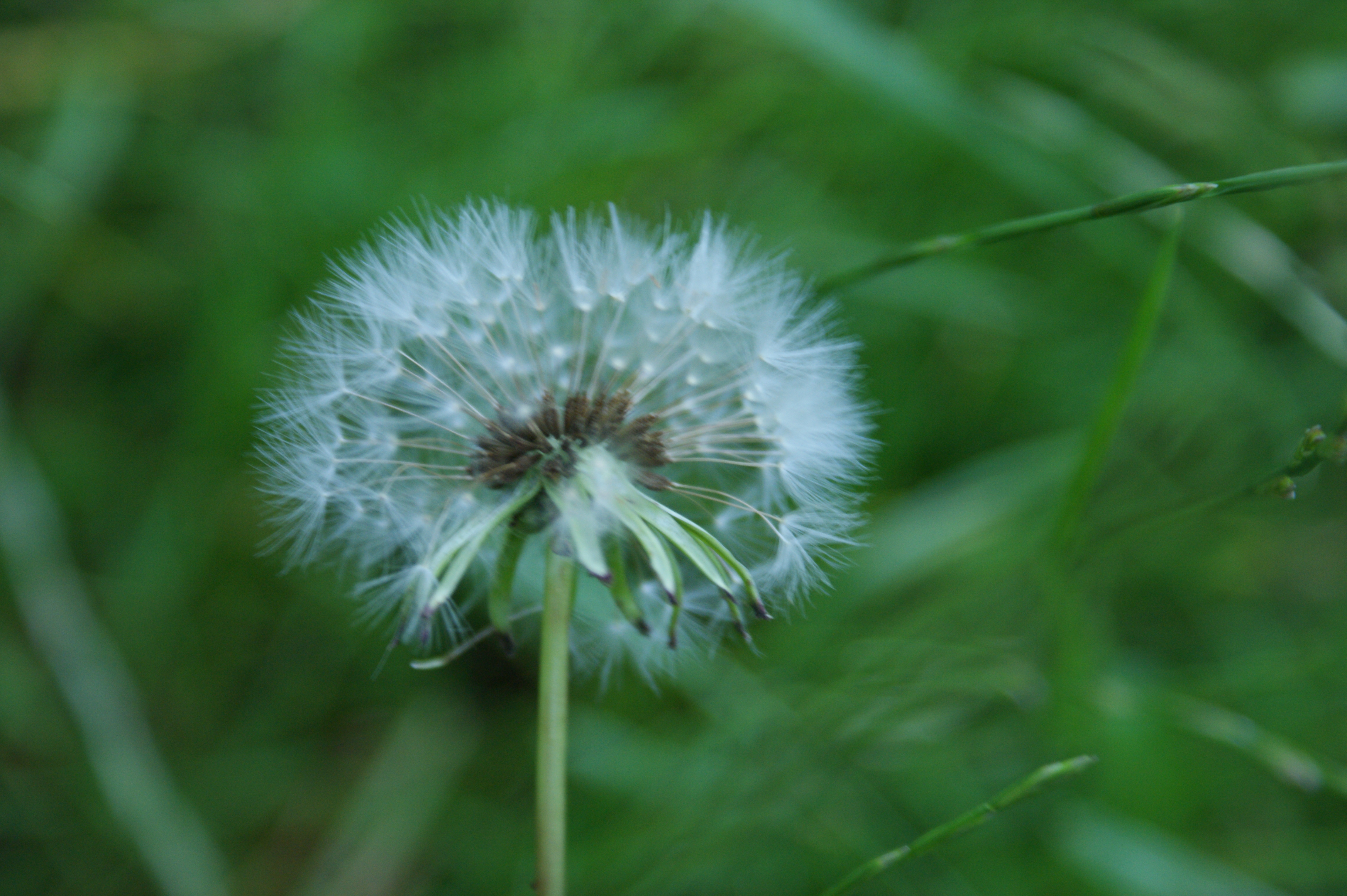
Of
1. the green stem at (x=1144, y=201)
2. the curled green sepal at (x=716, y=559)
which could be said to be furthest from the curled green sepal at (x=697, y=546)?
the green stem at (x=1144, y=201)

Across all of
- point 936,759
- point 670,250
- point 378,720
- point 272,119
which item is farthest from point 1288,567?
point 272,119

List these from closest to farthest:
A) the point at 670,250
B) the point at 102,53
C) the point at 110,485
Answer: the point at 670,250, the point at 110,485, the point at 102,53

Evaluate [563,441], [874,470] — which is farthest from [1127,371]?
[563,441]

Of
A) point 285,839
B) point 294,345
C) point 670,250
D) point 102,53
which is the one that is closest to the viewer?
point 294,345

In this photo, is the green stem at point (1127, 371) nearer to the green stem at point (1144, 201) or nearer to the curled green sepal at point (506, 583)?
the green stem at point (1144, 201)

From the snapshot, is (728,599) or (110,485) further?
(110,485)

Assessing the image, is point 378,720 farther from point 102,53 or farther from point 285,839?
point 102,53
